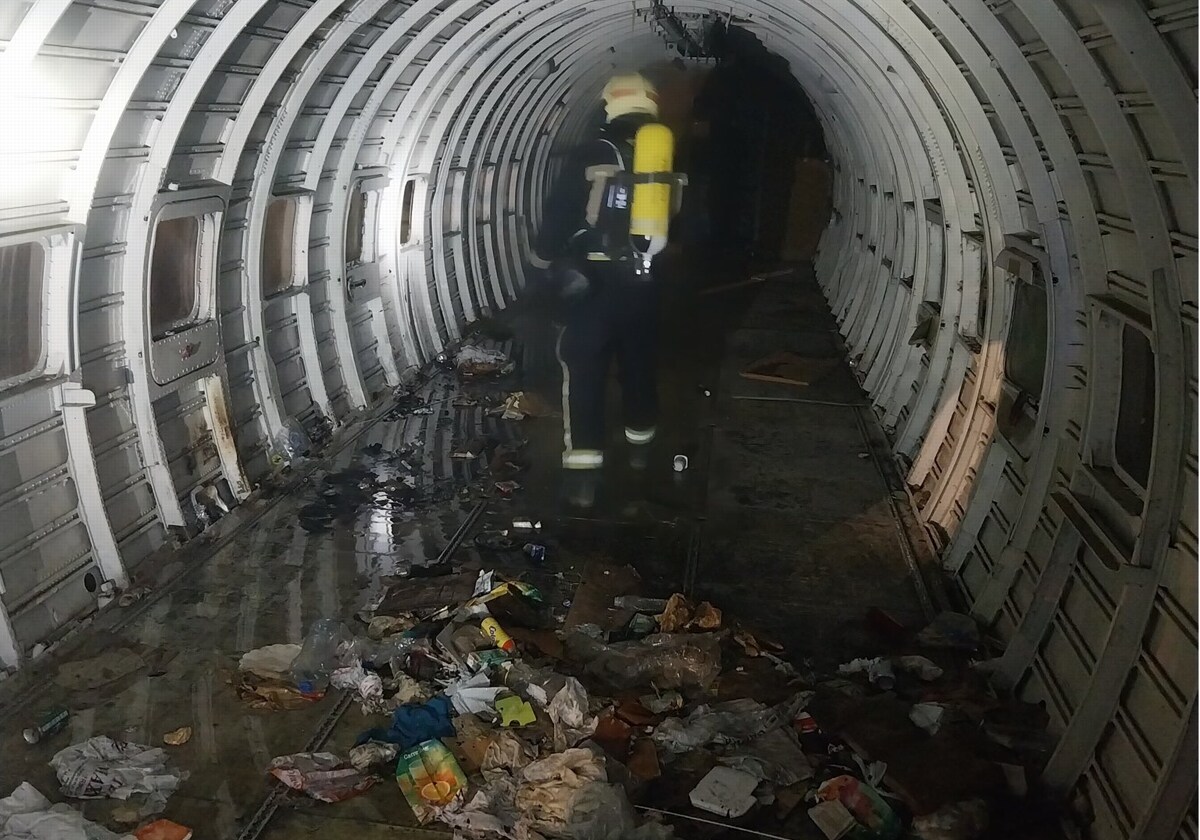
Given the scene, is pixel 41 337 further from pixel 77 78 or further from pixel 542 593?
pixel 542 593

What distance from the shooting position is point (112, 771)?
179 inches

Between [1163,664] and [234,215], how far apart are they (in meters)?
6.82

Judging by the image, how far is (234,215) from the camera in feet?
25.2

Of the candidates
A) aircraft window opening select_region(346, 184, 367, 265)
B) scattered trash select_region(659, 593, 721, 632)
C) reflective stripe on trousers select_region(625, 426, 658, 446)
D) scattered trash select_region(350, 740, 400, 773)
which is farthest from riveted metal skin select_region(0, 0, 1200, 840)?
reflective stripe on trousers select_region(625, 426, 658, 446)

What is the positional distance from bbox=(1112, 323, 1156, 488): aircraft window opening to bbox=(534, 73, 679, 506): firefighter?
13.1ft

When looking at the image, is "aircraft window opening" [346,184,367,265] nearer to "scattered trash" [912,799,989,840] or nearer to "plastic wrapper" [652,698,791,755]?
"plastic wrapper" [652,698,791,755]

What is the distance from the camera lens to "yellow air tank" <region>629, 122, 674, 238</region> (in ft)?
26.9

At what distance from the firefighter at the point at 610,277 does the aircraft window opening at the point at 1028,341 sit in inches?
116

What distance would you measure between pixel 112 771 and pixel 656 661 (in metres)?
2.73

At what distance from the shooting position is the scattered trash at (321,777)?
4.48 meters

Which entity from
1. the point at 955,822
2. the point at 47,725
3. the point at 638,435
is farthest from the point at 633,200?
the point at 47,725

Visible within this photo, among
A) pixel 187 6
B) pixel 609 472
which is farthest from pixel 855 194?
pixel 187 6

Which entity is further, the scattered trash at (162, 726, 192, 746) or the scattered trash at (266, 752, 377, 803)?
the scattered trash at (162, 726, 192, 746)

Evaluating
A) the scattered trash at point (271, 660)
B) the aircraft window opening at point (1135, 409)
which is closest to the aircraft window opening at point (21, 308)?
the scattered trash at point (271, 660)
